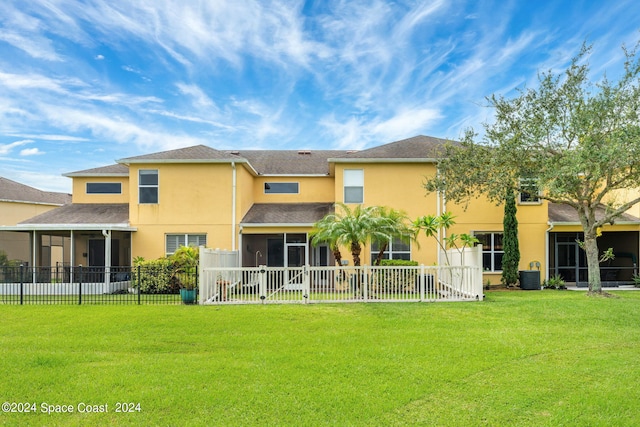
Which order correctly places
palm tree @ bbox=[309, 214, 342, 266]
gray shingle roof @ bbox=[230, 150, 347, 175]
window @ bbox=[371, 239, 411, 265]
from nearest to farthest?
palm tree @ bbox=[309, 214, 342, 266], window @ bbox=[371, 239, 411, 265], gray shingle roof @ bbox=[230, 150, 347, 175]

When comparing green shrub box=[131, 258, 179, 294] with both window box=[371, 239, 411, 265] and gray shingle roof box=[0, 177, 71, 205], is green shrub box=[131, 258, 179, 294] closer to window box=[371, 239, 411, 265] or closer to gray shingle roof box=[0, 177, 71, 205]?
window box=[371, 239, 411, 265]

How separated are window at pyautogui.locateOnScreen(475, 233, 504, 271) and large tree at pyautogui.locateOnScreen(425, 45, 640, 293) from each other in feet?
11.0

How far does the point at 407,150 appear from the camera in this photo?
19703 mm

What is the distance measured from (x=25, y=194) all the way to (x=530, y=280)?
28791 millimetres

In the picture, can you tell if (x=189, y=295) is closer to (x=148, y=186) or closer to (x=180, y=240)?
(x=180, y=240)

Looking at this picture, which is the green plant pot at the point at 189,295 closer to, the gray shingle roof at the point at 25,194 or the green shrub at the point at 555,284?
the green shrub at the point at 555,284

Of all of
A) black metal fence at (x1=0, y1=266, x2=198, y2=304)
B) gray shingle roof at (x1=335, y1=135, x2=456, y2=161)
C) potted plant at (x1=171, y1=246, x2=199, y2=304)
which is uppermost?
gray shingle roof at (x1=335, y1=135, x2=456, y2=161)

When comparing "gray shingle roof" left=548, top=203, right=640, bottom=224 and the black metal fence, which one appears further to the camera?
"gray shingle roof" left=548, top=203, right=640, bottom=224

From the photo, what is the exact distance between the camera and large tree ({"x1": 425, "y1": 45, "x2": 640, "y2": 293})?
1322 cm

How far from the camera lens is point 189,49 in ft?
57.0

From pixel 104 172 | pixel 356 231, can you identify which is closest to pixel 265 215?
pixel 356 231

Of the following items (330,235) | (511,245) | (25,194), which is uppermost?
(25,194)

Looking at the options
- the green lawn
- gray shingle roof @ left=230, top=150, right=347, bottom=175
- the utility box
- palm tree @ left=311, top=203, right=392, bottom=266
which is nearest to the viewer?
the green lawn

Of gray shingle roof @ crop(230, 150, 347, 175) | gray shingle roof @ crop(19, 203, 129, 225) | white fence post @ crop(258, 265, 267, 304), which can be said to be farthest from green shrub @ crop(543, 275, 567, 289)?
gray shingle roof @ crop(19, 203, 129, 225)
